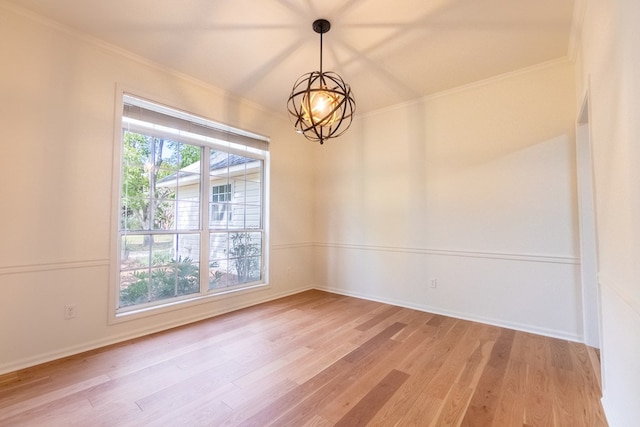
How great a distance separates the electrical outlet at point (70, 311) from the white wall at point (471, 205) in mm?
3181

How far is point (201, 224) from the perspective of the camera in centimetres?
343

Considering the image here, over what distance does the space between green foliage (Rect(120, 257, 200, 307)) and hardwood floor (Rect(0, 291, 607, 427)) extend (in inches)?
17.1

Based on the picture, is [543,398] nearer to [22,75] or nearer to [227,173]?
[227,173]

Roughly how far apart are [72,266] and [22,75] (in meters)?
1.59

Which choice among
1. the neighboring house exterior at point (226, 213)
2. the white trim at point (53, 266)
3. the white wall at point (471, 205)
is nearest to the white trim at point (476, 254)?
the white wall at point (471, 205)

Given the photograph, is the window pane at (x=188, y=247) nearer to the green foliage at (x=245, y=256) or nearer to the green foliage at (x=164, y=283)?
the green foliage at (x=164, y=283)

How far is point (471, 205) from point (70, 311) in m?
4.16

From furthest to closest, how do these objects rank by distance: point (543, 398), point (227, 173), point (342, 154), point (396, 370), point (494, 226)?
point (342, 154) < point (227, 173) < point (494, 226) < point (396, 370) < point (543, 398)

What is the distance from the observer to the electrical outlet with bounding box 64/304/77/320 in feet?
7.78

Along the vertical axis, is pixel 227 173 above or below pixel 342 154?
below

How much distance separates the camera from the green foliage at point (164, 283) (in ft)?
9.39

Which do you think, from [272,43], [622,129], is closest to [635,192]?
[622,129]

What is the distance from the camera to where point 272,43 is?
104 inches

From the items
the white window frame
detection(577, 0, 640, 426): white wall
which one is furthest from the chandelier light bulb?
the white window frame
